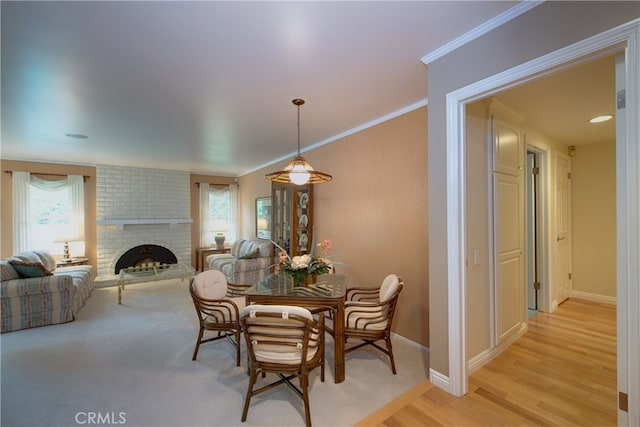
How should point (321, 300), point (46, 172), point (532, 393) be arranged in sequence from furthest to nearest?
point (46, 172) → point (321, 300) → point (532, 393)

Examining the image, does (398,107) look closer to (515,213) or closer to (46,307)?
(515,213)

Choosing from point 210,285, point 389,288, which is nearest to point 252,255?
point 210,285

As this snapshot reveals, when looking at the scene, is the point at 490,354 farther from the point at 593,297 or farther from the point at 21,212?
the point at 21,212

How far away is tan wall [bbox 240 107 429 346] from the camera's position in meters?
2.78

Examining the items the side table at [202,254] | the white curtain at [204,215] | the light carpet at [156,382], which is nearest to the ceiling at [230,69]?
the light carpet at [156,382]

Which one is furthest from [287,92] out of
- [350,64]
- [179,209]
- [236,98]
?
[179,209]

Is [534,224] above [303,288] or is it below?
above

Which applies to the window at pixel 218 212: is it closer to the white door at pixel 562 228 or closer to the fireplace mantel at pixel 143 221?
the fireplace mantel at pixel 143 221

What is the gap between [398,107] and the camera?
9.48 ft

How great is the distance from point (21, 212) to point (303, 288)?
6.08 metres

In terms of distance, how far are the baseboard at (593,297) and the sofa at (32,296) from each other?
741 centimetres

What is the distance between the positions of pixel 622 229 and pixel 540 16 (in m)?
1.21

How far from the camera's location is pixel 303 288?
2.42 metres

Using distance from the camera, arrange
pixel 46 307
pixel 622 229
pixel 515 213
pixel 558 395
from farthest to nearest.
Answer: pixel 46 307 → pixel 515 213 → pixel 558 395 → pixel 622 229
